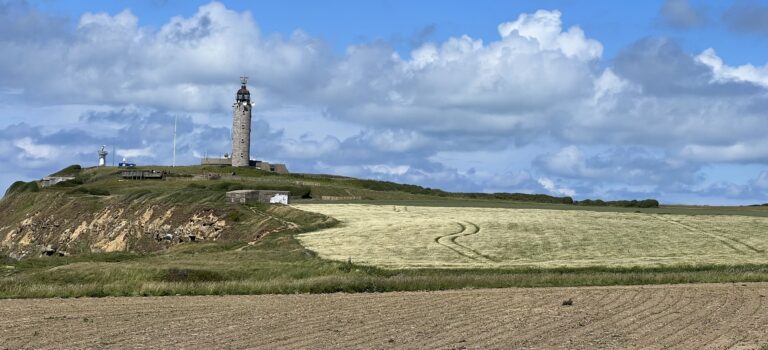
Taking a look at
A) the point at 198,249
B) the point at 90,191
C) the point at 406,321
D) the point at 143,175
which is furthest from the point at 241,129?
the point at 406,321

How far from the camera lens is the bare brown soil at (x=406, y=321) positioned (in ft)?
75.8

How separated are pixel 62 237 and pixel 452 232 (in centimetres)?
4035

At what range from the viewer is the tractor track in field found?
173 feet

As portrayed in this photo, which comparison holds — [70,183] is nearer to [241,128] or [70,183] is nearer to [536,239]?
[241,128]

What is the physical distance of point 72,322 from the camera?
26.5 meters

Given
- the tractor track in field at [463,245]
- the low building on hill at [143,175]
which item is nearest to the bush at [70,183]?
the low building on hill at [143,175]

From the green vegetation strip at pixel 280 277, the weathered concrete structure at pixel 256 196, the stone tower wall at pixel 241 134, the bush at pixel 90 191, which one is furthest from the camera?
the stone tower wall at pixel 241 134

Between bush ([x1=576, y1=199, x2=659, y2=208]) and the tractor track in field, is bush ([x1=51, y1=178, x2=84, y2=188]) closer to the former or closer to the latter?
bush ([x1=576, y1=199, x2=659, y2=208])

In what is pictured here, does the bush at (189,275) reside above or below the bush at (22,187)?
below

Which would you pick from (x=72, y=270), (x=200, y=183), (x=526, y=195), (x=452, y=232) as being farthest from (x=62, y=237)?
(x=526, y=195)

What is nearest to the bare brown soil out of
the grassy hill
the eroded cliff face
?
the grassy hill

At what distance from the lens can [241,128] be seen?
161250mm

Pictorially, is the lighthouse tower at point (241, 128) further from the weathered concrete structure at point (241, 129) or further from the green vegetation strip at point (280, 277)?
the green vegetation strip at point (280, 277)

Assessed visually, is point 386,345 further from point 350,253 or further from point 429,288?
point 350,253
